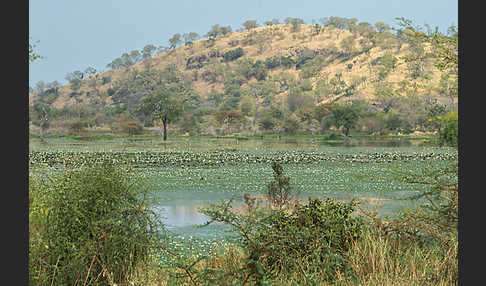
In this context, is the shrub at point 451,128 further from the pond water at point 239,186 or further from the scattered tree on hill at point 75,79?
the scattered tree on hill at point 75,79

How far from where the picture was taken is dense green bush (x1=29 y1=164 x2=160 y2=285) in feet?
13.8

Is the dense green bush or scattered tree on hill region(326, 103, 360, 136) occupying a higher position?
scattered tree on hill region(326, 103, 360, 136)

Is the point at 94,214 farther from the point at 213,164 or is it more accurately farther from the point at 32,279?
the point at 213,164

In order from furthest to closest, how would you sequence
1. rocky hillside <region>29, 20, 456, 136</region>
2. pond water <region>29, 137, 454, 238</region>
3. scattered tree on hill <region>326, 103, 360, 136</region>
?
rocky hillside <region>29, 20, 456, 136</region> → scattered tree on hill <region>326, 103, 360, 136</region> → pond water <region>29, 137, 454, 238</region>

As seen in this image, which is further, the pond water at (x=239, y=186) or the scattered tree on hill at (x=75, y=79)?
the scattered tree on hill at (x=75, y=79)

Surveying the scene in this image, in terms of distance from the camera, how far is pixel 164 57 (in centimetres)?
13225

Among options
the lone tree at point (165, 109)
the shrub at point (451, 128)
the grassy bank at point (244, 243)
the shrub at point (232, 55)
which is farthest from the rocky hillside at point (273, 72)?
the grassy bank at point (244, 243)

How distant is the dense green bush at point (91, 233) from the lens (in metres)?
4.22

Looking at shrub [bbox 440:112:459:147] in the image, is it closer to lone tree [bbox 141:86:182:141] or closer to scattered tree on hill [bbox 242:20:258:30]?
lone tree [bbox 141:86:182:141]

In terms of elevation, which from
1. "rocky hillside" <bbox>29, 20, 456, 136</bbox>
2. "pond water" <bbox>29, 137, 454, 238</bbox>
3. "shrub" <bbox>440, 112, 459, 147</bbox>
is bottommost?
"pond water" <bbox>29, 137, 454, 238</bbox>

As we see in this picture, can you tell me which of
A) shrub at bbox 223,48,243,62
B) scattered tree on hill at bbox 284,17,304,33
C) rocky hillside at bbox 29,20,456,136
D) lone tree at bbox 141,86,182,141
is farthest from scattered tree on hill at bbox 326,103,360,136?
scattered tree on hill at bbox 284,17,304,33

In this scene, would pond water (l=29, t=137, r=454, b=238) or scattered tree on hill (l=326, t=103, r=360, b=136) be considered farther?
scattered tree on hill (l=326, t=103, r=360, b=136)
